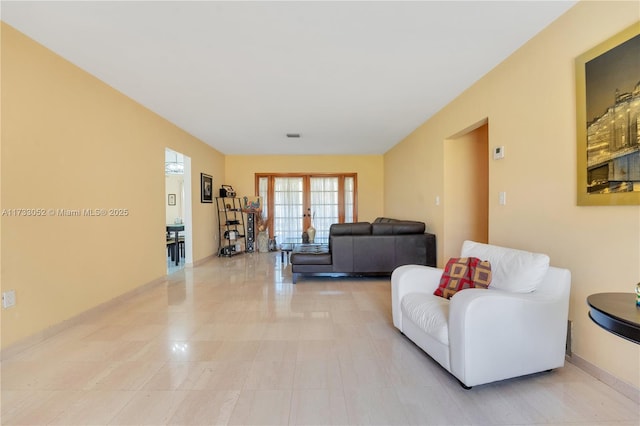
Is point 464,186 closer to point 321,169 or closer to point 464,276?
point 464,276

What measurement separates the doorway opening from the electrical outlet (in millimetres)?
2286

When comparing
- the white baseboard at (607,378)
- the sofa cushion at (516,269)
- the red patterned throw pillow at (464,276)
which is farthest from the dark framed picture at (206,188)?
the white baseboard at (607,378)

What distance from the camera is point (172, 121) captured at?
172 inches

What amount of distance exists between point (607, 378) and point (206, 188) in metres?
6.05

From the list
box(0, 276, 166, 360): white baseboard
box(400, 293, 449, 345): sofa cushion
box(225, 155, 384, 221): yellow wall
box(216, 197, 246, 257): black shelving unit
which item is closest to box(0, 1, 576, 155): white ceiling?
box(400, 293, 449, 345): sofa cushion

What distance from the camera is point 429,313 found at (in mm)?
1912

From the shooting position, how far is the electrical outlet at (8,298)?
2025mm

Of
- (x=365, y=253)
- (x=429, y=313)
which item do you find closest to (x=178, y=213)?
(x=365, y=253)

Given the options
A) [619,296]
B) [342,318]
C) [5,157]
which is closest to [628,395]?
[619,296]

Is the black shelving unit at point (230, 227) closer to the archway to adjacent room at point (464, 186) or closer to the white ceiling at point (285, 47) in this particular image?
the white ceiling at point (285, 47)

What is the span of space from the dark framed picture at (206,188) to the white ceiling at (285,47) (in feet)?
6.36

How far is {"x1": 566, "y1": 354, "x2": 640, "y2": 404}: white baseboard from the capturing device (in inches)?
61.7

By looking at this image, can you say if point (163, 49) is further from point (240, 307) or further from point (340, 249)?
point (340, 249)

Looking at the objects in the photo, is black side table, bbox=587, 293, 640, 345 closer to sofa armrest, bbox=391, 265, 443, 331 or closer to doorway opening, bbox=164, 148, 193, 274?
sofa armrest, bbox=391, 265, 443, 331
